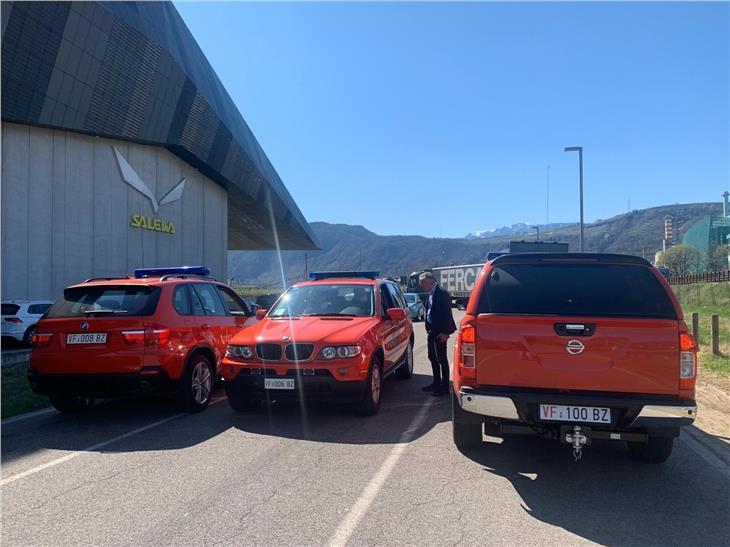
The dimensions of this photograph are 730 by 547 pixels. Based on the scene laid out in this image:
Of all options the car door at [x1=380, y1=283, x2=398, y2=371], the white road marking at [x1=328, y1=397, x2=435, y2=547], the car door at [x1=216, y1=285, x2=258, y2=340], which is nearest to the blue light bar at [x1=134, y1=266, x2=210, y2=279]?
the car door at [x1=216, y1=285, x2=258, y2=340]

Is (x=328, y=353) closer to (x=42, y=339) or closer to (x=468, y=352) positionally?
(x=468, y=352)

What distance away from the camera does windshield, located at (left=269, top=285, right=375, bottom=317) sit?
7156 mm

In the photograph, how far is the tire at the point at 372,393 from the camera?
19.8 ft

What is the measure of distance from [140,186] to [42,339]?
2260cm

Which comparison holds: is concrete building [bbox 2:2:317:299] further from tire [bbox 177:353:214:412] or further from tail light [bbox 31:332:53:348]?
tire [bbox 177:353:214:412]

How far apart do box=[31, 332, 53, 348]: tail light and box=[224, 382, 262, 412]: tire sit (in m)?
2.11

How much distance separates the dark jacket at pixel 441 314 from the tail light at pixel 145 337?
3.74 m

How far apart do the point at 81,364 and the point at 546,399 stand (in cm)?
504

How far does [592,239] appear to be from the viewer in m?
175

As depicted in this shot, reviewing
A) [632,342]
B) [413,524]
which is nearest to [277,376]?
[413,524]

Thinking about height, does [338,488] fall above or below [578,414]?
below

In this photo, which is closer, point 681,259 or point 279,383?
point 279,383

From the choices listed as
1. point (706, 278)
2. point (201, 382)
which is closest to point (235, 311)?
point (201, 382)

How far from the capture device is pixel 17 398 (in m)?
7.70
